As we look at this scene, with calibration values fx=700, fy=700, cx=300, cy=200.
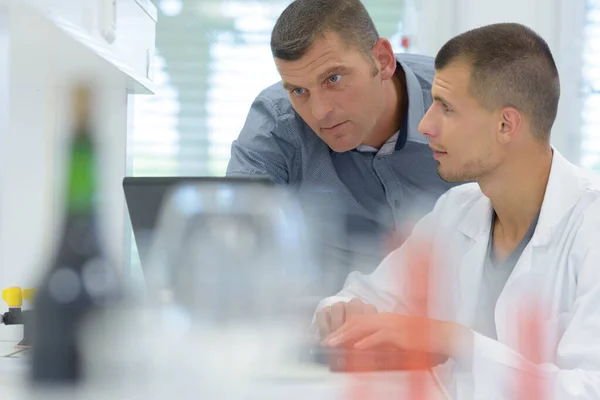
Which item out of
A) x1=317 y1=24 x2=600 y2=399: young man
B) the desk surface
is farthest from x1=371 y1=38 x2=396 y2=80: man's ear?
the desk surface

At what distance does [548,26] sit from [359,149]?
1.20 meters

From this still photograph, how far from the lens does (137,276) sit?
28.0 inches

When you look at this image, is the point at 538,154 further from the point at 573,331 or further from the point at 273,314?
the point at 273,314

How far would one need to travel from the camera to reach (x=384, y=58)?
1.73m

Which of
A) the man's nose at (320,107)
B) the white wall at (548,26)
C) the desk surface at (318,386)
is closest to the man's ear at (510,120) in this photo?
the man's nose at (320,107)

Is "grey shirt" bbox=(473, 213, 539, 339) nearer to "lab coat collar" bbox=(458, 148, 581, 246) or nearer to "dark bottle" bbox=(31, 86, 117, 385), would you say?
"lab coat collar" bbox=(458, 148, 581, 246)

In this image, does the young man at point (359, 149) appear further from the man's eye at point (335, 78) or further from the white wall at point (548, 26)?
the white wall at point (548, 26)

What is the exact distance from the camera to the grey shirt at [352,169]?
1.74m

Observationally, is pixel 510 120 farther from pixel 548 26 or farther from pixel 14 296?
pixel 548 26

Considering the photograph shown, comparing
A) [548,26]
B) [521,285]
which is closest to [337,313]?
[521,285]

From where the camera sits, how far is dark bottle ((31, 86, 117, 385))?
62 cm

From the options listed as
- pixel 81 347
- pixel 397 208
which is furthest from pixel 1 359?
pixel 397 208

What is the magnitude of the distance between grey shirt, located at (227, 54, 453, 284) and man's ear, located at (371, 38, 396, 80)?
0.07 m

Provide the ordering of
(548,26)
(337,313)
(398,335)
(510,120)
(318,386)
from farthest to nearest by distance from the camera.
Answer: (548,26), (510,120), (337,313), (398,335), (318,386)
